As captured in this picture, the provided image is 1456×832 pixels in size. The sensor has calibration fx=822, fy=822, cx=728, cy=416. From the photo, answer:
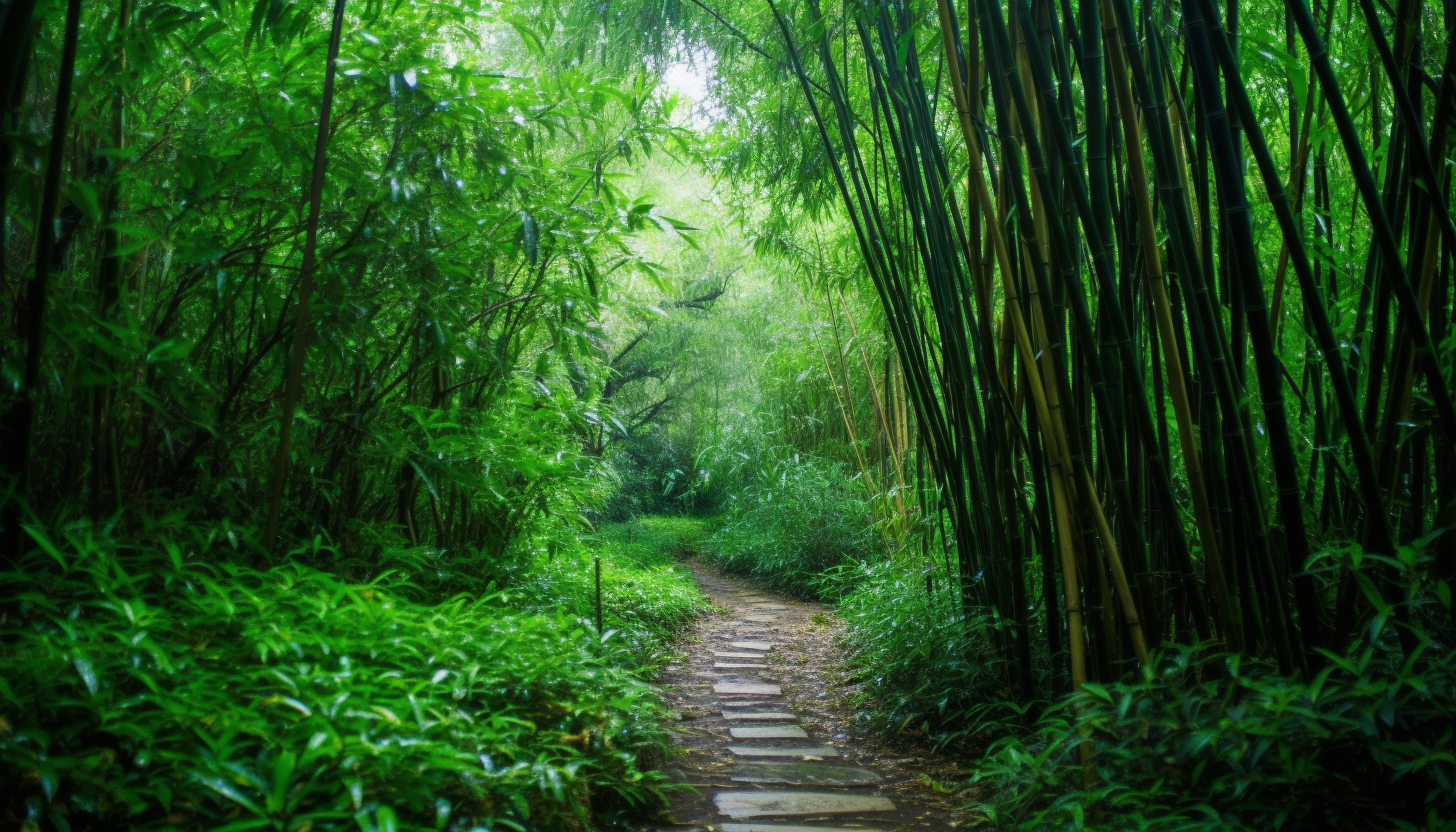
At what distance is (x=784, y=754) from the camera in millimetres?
2094

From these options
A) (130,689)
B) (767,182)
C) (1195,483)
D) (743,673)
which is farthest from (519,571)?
(1195,483)

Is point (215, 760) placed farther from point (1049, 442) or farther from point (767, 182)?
point (767, 182)

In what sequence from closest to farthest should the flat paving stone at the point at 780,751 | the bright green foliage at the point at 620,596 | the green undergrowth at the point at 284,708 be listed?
the green undergrowth at the point at 284,708 → the flat paving stone at the point at 780,751 → the bright green foliage at the point at 620,596

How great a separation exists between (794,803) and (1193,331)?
3.88 feet

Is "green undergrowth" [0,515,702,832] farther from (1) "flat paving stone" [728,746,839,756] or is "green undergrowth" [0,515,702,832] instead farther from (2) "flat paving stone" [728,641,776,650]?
(2) "flat paving stone" [728,641,776,650]

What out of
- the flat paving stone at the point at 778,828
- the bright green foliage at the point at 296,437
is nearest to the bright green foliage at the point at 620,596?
the bright green foliage at the point at 296,437

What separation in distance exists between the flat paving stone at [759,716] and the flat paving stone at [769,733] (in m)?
0.08

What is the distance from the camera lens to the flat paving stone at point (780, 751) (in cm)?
210

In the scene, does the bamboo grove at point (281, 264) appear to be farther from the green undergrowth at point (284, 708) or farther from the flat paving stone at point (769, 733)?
the flat paving stone at point (769, 733)

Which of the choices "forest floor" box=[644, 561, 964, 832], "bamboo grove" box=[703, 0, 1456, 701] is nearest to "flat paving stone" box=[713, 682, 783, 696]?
"forest floor" box=[644, 561, 964, 832]

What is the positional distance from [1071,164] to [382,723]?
1.40m

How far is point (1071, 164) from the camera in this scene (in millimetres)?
1379

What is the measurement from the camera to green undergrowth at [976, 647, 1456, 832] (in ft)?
3.37

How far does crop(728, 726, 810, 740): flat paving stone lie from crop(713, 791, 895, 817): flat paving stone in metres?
0.48
